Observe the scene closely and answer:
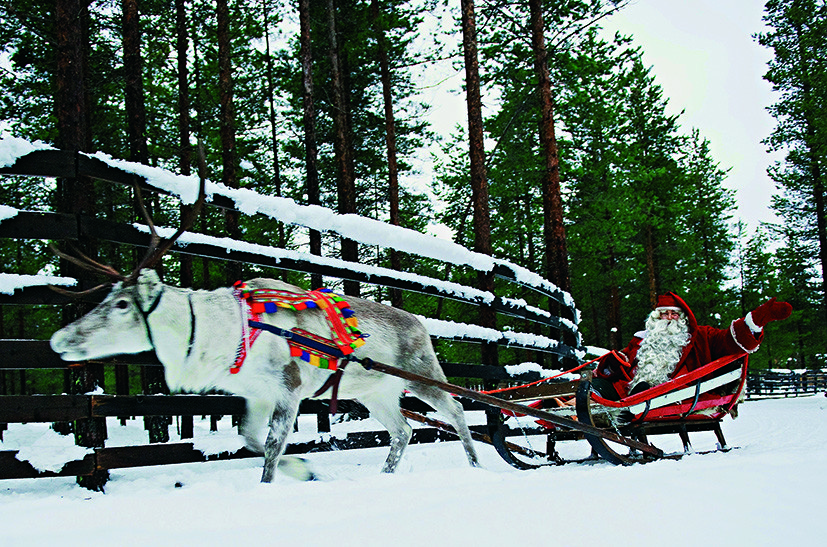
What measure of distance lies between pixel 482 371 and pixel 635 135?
33.1m

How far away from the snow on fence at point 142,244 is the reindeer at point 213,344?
0.53m

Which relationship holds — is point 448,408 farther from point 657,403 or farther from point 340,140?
point 340,140

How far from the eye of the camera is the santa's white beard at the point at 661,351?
18.3 feet

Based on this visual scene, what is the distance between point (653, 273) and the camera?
101 feet

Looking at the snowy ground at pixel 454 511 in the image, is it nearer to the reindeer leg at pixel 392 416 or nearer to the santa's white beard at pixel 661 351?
the reindeer leg at pixel 392 416

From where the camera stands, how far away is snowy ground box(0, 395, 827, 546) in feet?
6.75

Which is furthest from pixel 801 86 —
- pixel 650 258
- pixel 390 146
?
pixel 390 146

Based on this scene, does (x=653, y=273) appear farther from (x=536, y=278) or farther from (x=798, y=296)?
(x=536, y=278)

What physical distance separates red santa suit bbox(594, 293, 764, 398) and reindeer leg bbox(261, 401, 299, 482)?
353cm

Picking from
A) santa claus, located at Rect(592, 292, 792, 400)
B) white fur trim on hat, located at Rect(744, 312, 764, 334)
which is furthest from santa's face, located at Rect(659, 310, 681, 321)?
white fur trim on hat, located at Rect(744, 312, 764, 334)

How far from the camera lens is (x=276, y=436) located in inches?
134

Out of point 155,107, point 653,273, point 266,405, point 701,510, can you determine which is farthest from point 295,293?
point 653,273

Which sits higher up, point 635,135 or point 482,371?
point 635,135

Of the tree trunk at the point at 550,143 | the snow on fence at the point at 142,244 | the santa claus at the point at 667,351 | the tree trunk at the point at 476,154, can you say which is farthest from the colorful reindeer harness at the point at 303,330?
the tree trunk at the point at 550,143
